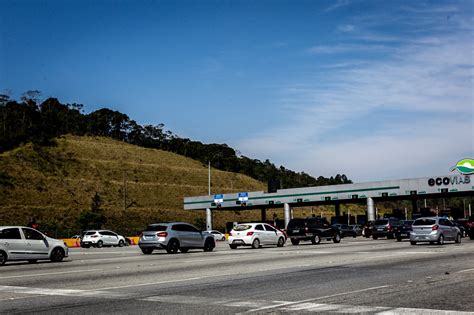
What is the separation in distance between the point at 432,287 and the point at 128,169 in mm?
116951

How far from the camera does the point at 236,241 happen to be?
111 feet

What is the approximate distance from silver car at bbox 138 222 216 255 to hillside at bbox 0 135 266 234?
4888cm

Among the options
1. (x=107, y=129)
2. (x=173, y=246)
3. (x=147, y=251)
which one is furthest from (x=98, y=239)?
(x=107, y=129)

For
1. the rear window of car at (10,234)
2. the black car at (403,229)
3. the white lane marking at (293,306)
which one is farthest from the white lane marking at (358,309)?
the black car at (403,229)

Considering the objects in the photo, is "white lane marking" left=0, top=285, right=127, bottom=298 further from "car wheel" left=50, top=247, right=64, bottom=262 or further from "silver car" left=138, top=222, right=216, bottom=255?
"silver car" left=138, top=222, right=216, bottom=255

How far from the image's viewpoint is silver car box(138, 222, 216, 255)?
28906mm

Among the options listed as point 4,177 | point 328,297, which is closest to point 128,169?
point 4,177

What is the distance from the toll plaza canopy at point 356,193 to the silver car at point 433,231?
27531 millimetres

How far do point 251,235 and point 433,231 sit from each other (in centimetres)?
974

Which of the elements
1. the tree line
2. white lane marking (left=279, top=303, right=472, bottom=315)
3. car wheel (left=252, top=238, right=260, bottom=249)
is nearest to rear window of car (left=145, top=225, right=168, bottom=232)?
car wheel (left=252, top=238, right=260, bottom=249)

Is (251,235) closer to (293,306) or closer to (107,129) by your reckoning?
(293,306)

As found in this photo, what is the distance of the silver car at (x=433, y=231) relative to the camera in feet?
104

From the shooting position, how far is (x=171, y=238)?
95.5ft

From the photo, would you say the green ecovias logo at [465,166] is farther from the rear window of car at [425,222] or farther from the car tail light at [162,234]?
the car tail light at [162,234]
